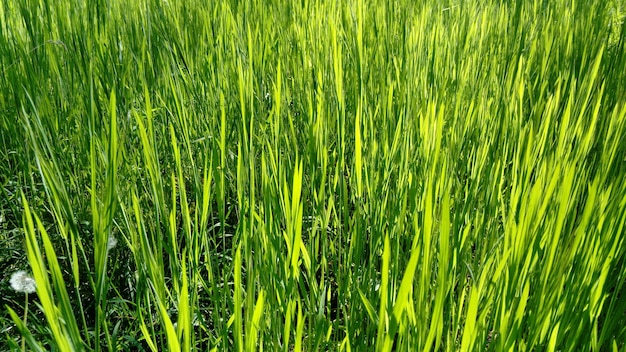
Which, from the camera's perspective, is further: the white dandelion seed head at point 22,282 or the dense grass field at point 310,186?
the white dandelion seed head at point 22,282

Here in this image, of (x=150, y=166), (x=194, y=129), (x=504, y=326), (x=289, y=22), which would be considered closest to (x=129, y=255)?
(x=194, y=129)

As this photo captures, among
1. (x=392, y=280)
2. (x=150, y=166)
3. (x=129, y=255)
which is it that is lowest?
(x=129, y=255)

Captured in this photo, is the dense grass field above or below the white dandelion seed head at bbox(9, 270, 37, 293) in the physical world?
above

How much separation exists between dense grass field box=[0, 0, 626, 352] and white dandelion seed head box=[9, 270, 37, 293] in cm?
3

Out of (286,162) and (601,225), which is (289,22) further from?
(601,225)

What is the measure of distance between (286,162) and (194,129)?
341mm

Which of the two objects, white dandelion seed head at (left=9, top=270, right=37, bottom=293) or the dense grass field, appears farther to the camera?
white dandelion seed head at (left=9, top=270, right=37, bottom=293)

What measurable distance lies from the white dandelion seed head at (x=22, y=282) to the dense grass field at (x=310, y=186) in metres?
0.03

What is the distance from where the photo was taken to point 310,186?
3.35 feet

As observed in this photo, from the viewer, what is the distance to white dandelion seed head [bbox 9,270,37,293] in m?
0.98

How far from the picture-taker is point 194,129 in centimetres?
120

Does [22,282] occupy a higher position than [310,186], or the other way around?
[310,186]

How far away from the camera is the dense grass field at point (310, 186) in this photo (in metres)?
0.58

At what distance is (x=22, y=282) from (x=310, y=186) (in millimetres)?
561
